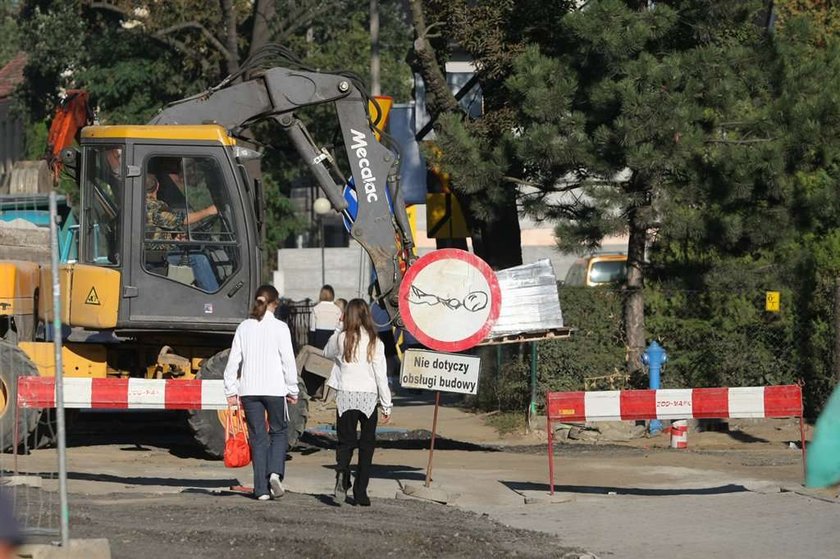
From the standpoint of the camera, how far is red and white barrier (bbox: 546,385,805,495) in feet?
39.7

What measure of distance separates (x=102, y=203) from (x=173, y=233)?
→ 0.82 m

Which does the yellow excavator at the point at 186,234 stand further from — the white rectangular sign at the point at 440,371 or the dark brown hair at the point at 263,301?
the dark brown hair at the point at 263,301

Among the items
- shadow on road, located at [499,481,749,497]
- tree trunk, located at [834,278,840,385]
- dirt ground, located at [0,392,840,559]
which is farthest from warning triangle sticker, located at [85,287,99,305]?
tree trunk, located at [834,278,840,385]

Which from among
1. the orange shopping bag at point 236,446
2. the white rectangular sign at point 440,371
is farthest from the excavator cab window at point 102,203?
the white rectangular sign at point 440,371

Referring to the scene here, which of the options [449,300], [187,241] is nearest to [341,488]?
[449,300]

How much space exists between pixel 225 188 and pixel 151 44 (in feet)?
76.3

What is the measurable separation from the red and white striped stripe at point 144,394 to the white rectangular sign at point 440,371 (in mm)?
1645

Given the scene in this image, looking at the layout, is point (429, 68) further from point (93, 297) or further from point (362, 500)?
point (362, 500)

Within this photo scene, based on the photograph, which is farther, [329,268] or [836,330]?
[329,268]

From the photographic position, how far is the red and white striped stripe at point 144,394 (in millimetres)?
12398

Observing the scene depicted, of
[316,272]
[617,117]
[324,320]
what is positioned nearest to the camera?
[617,117]

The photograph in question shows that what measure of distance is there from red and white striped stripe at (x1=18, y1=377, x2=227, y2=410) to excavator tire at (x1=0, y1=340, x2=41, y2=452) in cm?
148

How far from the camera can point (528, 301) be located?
14.9 m

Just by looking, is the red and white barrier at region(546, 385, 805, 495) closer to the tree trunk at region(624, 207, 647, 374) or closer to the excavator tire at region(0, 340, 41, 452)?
the excavator tire at region(0, 340, 41, 452)
